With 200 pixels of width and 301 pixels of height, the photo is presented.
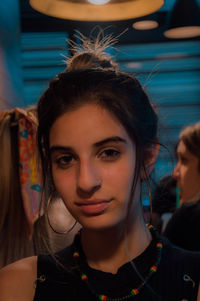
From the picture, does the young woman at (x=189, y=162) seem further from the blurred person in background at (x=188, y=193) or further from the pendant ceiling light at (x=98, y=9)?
the pendant ceiling light at (x=98, y=9)

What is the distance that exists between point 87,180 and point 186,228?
4.81 ft

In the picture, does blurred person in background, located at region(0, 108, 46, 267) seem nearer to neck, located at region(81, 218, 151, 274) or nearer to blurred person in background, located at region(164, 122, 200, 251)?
neck, located at region(81, 218, 151, 274)

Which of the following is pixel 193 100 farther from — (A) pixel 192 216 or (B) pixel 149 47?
(A) pixel 192 216

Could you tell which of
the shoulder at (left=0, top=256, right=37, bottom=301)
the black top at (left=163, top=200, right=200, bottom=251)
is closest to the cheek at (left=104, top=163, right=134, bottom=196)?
the shoulder at (left=0, top=256, right=37, bottom=301)

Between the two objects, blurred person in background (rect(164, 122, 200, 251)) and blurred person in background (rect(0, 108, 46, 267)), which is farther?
blurred person in background (rect(164, 122, 200, 251))

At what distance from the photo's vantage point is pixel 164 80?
586 cm

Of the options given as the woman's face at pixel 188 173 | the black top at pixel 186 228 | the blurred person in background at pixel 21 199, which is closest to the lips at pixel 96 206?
the blurred person in background at pixel 21 199

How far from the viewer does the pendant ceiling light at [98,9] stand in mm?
1273

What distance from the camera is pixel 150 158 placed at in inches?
52.0

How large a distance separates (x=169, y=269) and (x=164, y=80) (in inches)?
188

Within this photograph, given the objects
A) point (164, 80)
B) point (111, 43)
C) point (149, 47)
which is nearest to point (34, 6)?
point (111, 43)

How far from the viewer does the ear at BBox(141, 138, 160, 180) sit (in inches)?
50.6

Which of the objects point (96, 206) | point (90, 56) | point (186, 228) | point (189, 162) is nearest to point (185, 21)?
point (189, 162)

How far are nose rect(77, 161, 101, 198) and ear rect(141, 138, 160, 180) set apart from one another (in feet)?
0.63
